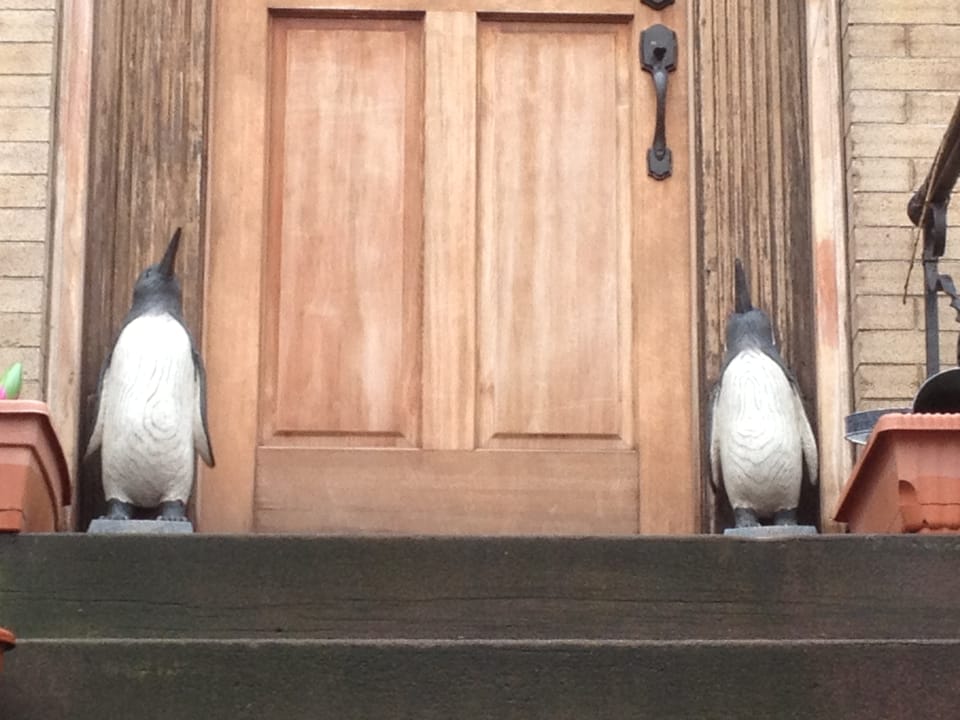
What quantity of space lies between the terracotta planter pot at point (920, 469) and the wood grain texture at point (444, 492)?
1.33m

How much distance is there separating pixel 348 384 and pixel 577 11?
1.27 metres

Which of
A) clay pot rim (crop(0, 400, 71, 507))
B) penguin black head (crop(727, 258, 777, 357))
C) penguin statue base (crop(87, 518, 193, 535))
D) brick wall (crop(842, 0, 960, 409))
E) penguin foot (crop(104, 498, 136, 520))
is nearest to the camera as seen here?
clay pot rim (crop(0, 400, 71, 507))

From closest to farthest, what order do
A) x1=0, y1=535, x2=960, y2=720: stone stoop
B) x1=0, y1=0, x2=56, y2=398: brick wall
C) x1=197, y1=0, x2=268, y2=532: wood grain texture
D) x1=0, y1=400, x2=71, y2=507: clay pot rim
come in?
1. x1=0, y1=535, x2=960, y2=720: stone stoop
2. x1=0, y1=400, x2=71, y2=507: clay pot rim
3. x1=0, y1=0, x2=56, y2=398: brick wall
4. x1=197, y1=0, x2=268, y2=532: wood grain texture

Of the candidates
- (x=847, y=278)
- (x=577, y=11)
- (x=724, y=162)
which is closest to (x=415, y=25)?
(x=577, y=11)

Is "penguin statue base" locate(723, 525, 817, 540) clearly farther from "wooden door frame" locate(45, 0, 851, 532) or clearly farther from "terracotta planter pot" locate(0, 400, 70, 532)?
"terracotta planter pot" locate(0, 400, 70, 532)

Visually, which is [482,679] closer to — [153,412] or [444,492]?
[153,412]

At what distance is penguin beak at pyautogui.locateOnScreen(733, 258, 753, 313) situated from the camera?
630 centimetres

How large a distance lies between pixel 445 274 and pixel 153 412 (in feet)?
3.79

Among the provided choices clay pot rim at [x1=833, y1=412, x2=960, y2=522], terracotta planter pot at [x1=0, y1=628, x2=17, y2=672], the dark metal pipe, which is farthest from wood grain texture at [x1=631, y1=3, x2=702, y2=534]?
terracotta planter pot at [x1=0, y1=628, x2=17, y2=672]

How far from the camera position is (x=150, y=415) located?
6.05m

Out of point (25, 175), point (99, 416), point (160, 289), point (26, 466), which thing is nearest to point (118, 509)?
point (99, 416)

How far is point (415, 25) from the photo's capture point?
712 centimetres

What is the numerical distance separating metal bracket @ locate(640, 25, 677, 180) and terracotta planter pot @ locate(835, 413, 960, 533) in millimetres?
1637

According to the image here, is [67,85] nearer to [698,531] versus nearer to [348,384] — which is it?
[348,384]
